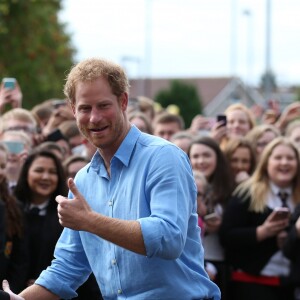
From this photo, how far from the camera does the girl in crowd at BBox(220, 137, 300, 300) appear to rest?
845cm

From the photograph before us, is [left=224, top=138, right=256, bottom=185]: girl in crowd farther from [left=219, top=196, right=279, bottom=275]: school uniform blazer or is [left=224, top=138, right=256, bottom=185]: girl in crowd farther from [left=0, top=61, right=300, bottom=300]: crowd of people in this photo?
[left=219, top=196, right=279, bottom=275]: school uniform blazer

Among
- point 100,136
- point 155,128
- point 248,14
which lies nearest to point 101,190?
point 100,136

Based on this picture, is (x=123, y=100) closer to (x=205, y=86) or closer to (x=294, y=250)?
(x=294, y=250)

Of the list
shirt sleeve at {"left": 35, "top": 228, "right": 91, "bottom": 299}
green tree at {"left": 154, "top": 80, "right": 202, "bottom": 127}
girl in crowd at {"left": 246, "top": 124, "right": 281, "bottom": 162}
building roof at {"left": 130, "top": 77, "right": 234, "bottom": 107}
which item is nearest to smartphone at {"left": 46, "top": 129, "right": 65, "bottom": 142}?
girl in crowd at {"left": 246, "top": 124, "right": 281, "bottom": 162}

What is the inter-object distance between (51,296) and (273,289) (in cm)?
388

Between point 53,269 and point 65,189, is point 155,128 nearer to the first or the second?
point 65,189

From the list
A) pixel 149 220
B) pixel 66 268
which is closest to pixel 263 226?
pixel 66 268

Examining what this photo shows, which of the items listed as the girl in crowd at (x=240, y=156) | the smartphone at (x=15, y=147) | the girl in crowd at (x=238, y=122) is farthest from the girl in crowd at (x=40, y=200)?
the girl in crowd at (x=238, y=122)

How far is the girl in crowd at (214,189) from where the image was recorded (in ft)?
28.3

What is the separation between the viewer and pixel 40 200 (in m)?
8.06

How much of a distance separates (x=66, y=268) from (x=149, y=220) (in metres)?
0.92

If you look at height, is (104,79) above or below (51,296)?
above

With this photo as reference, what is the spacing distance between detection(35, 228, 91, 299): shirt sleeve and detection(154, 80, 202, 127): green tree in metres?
54.1

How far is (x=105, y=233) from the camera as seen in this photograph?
4223 millimetres
